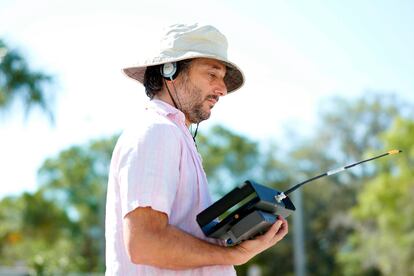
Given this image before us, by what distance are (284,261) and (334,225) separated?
3.61m

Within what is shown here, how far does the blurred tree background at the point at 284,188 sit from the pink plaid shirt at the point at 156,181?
30.3 m

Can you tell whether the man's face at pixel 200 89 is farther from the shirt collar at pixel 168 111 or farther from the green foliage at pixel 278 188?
the green foliage at pixel 278 188

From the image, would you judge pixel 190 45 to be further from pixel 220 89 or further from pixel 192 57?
pixel 220 89

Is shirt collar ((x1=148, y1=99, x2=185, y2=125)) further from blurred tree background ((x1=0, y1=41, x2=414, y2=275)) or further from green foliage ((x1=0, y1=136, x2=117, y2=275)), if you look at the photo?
green foliage ((x1=0, y1=136, x2=117, y2=275))

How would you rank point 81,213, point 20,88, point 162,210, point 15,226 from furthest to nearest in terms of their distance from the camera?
point 81,213, point 15,226, point 20,88, point 162,210

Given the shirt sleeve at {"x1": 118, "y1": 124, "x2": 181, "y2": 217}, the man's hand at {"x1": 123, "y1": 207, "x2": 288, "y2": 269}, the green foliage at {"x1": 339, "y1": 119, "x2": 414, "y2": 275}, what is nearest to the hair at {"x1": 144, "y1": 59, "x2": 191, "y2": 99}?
the shirt sleeve at {"x1": 118, "y1": 124, "x2": 181, "y2": 217}

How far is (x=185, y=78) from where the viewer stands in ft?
7.39

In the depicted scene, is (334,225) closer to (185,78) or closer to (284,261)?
(284,261)

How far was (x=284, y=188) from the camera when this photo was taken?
40.4 metres

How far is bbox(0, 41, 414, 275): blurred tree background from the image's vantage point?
35469mm

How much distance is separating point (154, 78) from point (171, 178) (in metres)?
0.48

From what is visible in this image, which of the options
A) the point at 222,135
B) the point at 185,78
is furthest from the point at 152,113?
the point at 222,135

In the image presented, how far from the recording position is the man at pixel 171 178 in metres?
1.89

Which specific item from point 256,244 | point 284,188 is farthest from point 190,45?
point 284,188
